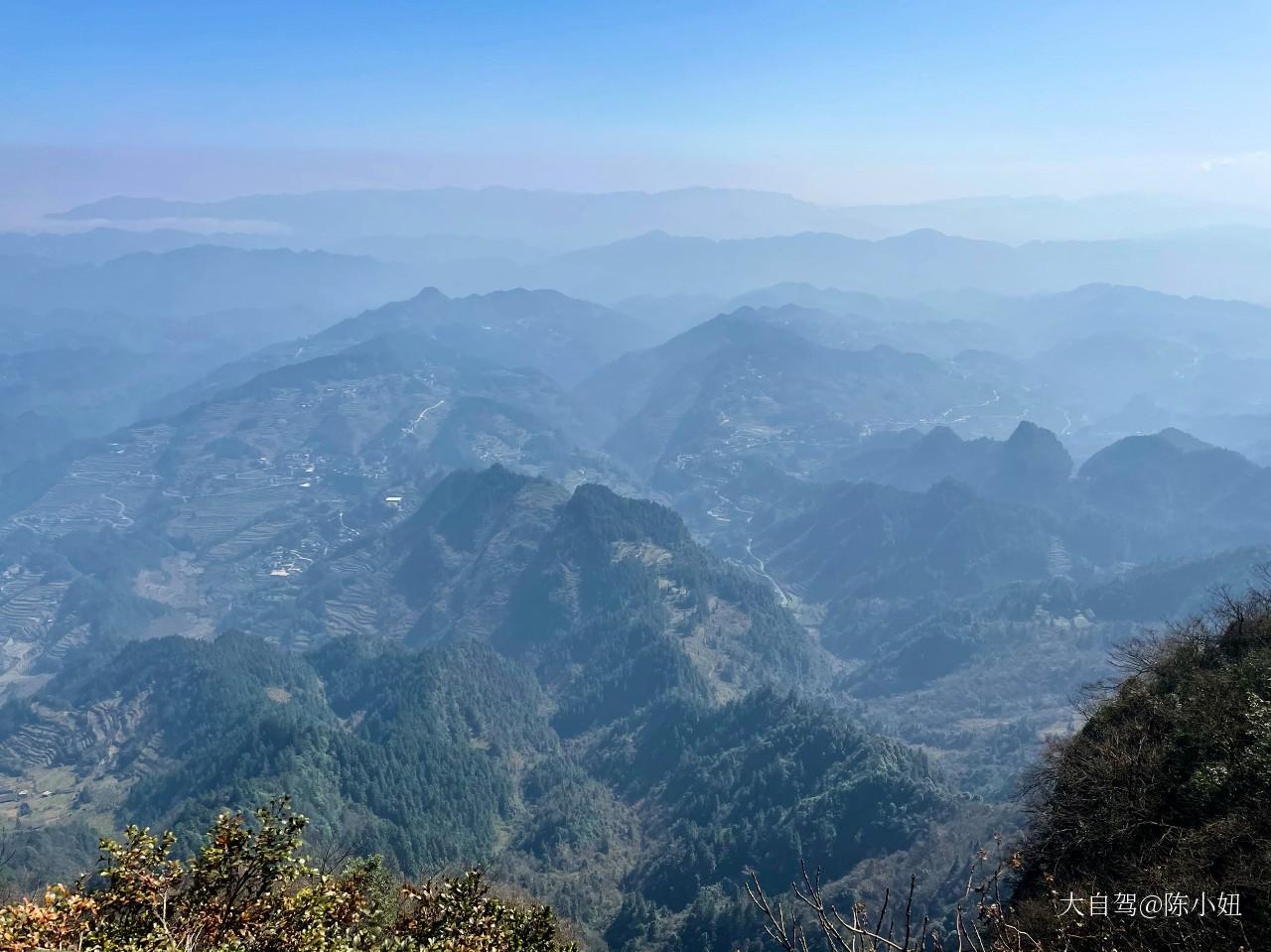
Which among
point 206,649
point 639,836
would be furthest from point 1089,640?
point 206,649

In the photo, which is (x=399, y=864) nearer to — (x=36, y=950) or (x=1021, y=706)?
(x=36, y=950)

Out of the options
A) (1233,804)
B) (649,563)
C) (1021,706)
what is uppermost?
(1233,804)

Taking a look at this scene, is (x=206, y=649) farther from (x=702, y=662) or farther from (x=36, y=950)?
(x=36, y=950)

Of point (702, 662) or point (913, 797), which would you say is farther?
point (702, 662)

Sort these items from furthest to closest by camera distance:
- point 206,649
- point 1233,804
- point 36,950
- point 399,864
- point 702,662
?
point 702,662, point 206,649, point 399,864, point 1233,804, point 36,950

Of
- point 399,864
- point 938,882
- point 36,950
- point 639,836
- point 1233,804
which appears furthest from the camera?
point 639,836

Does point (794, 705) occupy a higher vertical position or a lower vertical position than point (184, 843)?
lower

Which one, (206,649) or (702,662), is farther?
(702,662)

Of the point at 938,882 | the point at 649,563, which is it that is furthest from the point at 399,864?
the point at 649,563

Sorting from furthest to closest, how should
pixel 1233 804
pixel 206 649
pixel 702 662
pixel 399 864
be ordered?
pixel 702 662 < pixel 206 649 < pixel 399 864 < pixel 1233 804
